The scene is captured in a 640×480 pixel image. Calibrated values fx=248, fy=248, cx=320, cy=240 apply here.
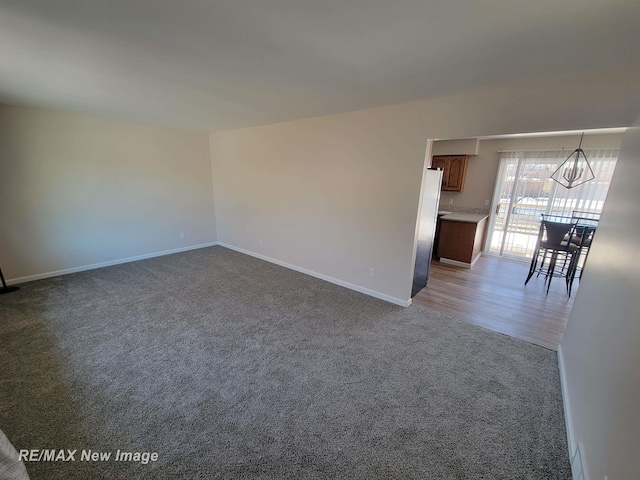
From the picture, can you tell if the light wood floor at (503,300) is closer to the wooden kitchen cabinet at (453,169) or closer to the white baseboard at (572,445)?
the white baseboard at (572,445)

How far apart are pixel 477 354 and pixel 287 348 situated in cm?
180

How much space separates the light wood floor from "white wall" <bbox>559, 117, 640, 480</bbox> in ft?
2.50

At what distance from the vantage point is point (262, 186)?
4.54m

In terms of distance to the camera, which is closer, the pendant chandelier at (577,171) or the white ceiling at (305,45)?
the white ceiling at (305,45)

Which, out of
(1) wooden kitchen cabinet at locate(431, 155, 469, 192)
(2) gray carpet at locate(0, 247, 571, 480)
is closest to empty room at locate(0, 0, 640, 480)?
(2) gray carpet at locate(0, 247, 571, 480)

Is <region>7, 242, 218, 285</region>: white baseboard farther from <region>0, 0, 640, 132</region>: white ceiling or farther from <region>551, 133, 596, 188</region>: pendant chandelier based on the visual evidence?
<region>551, 133, 596, 188</region>: pendant chandelier

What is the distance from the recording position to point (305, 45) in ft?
5.29

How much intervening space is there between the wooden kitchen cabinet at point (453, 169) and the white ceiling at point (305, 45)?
10.9 ft

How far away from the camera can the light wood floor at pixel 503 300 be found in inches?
109

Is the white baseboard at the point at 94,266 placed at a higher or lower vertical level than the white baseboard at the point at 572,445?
lower

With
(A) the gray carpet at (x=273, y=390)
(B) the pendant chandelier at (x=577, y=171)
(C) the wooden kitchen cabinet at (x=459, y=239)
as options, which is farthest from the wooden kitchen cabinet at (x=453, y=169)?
(A) the gray carpet at (x=273, y=390)

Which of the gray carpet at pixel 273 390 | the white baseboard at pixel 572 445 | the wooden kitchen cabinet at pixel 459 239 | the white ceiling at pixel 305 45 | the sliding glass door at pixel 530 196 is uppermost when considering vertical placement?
the white ceiling at pixel 305 45

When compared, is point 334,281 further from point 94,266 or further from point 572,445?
point 94,266

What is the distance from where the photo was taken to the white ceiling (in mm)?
1258
